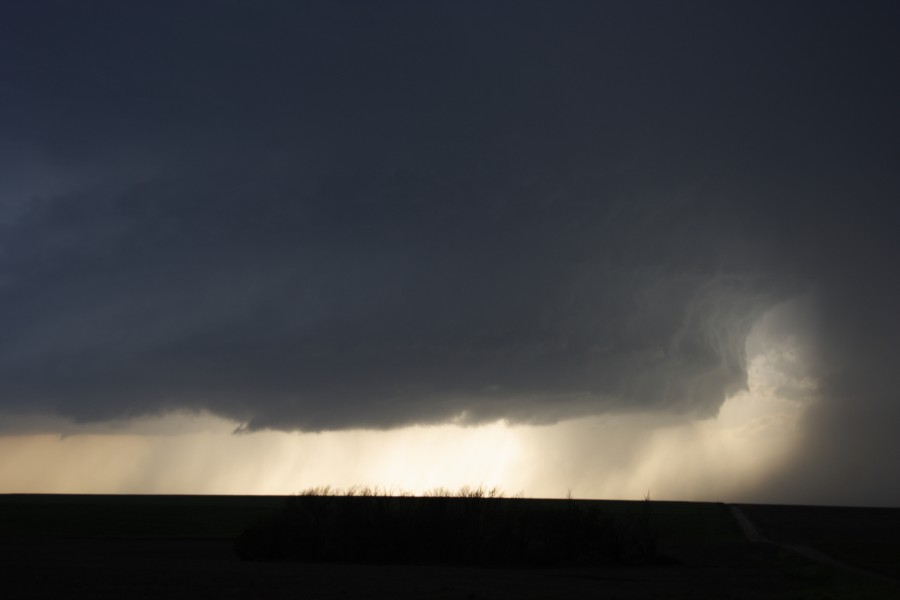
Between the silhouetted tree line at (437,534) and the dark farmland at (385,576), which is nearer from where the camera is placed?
the dark farmland at (385,576)

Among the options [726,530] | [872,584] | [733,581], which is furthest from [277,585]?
[726,530]

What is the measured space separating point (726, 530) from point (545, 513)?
33798mm

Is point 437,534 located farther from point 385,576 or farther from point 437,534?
point 385,576

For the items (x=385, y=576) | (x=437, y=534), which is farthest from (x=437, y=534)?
(x=385, y=576)

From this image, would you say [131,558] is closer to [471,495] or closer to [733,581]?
[471,495]

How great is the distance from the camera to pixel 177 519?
83625 mm

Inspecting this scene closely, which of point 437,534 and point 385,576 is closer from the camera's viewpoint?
point 385,576

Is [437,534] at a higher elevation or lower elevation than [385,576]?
higher

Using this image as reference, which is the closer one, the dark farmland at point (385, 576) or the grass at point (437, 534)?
the dark farmland at point (385, 576)

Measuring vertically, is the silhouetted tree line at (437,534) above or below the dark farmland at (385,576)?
above

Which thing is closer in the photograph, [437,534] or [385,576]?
[385,576]

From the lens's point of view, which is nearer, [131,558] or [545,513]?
[131,558]

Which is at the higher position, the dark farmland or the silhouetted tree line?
the silhouetted tree line

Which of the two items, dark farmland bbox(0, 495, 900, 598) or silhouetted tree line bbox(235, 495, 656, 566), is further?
silhouetted tree line bbox(235, 495, 656, 566)
